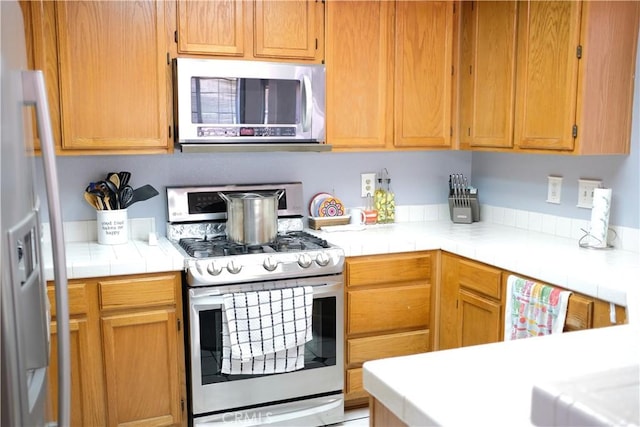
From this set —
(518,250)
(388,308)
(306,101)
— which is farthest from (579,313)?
(306,101)

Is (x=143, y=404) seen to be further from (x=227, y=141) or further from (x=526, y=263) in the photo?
(x=526, y=263)

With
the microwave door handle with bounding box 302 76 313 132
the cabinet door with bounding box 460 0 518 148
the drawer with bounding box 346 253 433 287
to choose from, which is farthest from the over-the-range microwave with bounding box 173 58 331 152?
the cabinet door with bounding box 460 0 518 148

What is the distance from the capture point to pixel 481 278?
9.48ft

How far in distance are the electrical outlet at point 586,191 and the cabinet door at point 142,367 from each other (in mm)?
2020

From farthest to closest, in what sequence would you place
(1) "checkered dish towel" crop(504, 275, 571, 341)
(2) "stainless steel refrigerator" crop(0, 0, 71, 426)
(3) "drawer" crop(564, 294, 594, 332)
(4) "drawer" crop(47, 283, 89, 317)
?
1. (4) "drawer" crop(47, 283, 89, 317)
2. (1) "checkered dish towel" crop(504, 275, 571, 341)
3. (3) "drawer" crop(564, 294, 594, 332)
4. (2) "stainless steel refrigerator" crop(0, 0, 71, 426)

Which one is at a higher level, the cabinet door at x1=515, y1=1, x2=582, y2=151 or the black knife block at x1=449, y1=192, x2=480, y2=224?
the cabinet door at x1=515, y1=1, x2=582, y2=151

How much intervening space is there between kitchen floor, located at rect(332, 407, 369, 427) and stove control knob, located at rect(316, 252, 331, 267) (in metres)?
0.83

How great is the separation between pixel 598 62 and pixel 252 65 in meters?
1.55

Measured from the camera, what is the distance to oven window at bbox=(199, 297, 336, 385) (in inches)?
107

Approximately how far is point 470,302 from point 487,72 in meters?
1.21

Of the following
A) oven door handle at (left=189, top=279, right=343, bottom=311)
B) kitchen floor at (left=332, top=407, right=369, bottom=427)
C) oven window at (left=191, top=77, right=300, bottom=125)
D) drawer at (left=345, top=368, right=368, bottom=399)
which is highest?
oven window at (left=191, top=77, right=300, bottom=125)

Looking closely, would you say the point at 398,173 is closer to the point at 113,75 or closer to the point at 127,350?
the point at 113,75

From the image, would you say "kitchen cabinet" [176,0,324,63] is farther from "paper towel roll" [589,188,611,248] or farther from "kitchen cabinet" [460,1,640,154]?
"paper towel roll" [589,188,611,248]

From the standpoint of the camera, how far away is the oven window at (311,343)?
2723 millimetres
